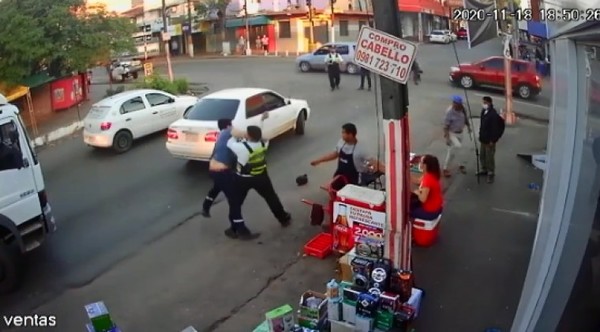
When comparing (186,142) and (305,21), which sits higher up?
(305,21)

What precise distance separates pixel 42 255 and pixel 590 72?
732cm

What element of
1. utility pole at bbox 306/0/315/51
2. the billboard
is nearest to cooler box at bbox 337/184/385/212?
Result: the billboard

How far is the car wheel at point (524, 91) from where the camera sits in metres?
18.1

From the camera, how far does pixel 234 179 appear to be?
8430 millimetres

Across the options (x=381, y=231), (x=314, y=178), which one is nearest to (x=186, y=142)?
(x=314, y=178)

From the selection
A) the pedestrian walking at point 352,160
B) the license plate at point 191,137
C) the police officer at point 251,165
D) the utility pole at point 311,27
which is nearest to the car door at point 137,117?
the license plate at point 191,137

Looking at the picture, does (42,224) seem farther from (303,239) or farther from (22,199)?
(303,239)

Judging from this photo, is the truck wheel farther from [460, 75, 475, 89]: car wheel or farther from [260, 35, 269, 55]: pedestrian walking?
[260, 35, 269, 55]: pedestrian walking

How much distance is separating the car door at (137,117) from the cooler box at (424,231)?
339 inches

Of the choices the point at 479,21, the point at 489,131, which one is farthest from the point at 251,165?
the point at 479,21

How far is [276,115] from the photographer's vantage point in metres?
13.1

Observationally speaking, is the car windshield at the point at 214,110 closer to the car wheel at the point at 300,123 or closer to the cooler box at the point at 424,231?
the car wheel at the point at 300,123

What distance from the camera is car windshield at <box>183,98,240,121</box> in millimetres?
11844

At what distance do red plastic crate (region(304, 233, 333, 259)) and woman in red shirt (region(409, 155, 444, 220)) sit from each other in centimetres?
115
